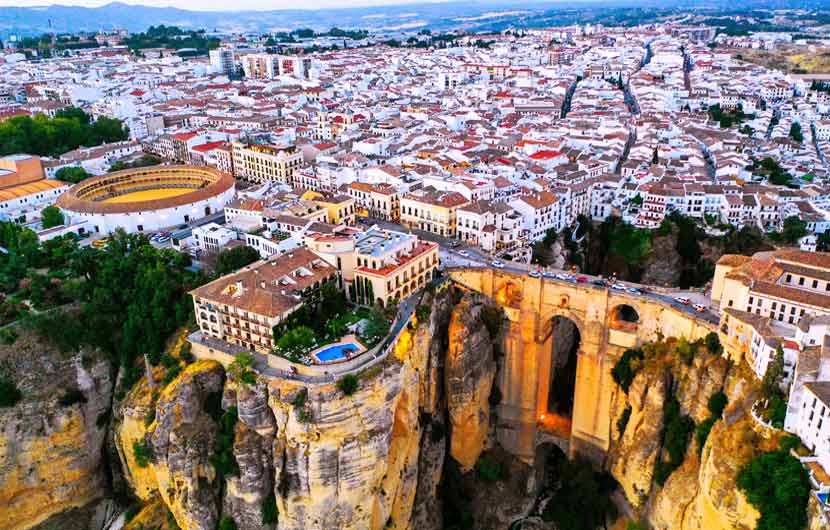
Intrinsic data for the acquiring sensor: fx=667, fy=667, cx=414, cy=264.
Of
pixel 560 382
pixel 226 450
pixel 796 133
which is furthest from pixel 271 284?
pixel 796 133

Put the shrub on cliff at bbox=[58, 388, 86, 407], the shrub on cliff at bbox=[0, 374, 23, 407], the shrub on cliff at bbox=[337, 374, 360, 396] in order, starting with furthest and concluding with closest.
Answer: the shrub on cliff at bbox=[58, 388, 86, 407], the shrub on cliff at bbox=[0, 374, 23, 407], the shrub on cliff at bbox=[337, 374, 360, 396]

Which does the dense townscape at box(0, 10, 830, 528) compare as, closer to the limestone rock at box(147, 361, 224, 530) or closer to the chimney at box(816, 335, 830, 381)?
the chimney at box(816, 335, 830, 381)

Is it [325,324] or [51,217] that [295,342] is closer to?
[325,324]

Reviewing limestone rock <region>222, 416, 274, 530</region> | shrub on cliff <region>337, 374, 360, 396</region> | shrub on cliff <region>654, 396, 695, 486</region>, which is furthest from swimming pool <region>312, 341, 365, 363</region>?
shrub on cliff <region>654, 396, 695, 486</region>

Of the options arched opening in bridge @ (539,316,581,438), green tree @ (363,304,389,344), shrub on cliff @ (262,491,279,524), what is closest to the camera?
shrub on cliff @ (262,491,279,524)

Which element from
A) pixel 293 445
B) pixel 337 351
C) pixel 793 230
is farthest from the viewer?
pixel 793 230

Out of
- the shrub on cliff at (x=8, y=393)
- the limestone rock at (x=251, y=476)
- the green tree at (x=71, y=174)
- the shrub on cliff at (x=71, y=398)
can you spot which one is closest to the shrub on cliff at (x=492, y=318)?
the limestone rock at (x=251, y=476)

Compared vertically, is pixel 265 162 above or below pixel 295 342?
above
